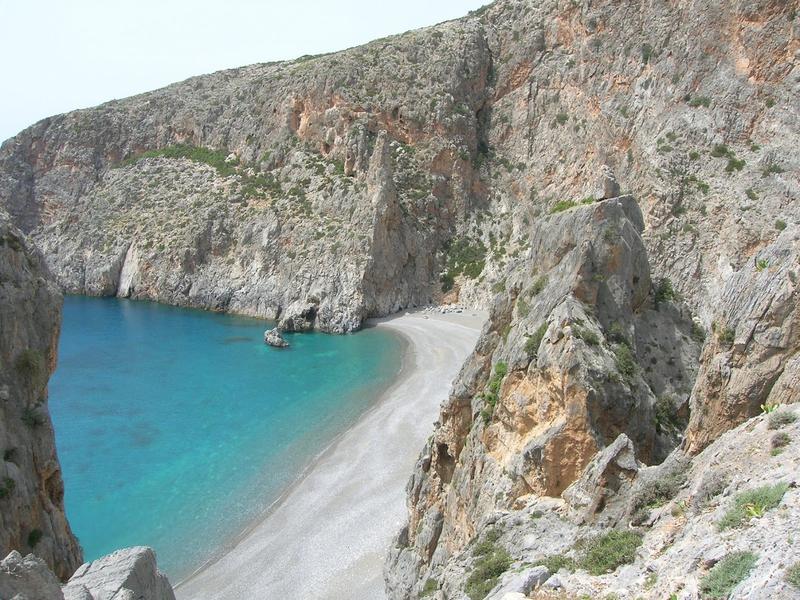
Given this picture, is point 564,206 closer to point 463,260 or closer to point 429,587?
point 429,587

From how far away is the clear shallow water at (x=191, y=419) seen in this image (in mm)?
28609

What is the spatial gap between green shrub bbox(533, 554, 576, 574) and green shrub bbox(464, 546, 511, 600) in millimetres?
1178

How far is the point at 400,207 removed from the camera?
228ft

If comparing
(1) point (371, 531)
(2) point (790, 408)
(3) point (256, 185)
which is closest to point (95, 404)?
(1) point (371, 531)

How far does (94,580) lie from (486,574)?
7032 millimetres

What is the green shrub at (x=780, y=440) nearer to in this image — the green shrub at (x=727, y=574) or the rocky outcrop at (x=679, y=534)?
the rocky outcrop at (x=679, y=534)

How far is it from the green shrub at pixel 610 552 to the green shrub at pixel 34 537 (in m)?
12.7

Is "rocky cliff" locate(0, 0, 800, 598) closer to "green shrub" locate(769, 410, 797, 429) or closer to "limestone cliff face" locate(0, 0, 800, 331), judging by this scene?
"limestone cliff face" locate(0, 0, 800, 331)

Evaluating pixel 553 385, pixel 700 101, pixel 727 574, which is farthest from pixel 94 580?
pixel 700 101

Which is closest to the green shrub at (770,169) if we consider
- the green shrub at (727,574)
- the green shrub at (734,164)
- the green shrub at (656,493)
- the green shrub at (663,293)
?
the green shrub at (734,164)

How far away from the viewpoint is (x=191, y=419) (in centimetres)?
4112

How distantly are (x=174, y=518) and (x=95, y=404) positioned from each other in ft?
65.8

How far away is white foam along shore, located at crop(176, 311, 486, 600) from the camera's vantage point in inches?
922

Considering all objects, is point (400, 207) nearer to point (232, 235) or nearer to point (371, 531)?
point (232, 235)
